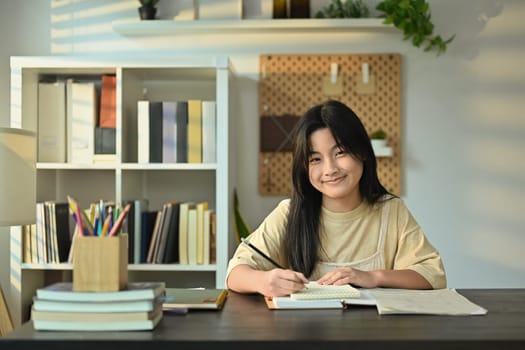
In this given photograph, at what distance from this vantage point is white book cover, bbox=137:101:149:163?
126 inches

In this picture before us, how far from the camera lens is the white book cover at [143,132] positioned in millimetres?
3203

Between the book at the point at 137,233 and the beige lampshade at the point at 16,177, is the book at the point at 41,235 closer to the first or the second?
the book at the point at 137,233

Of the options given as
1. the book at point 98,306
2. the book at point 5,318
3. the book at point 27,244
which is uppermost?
the book at point 98,306

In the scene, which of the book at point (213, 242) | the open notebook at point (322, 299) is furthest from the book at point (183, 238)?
the open notebook at point (322, 299)

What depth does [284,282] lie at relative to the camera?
1620 mm

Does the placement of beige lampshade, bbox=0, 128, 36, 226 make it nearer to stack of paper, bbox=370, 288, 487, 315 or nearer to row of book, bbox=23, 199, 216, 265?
row of book, bbox=23, 199, 216, 265

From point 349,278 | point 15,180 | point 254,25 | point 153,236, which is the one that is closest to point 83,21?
point 254,25

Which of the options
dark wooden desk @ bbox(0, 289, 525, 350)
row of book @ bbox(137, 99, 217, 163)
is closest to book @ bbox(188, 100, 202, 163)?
row of book @ bbox(137, 99, 217, 163)

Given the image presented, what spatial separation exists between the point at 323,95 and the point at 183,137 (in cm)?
79

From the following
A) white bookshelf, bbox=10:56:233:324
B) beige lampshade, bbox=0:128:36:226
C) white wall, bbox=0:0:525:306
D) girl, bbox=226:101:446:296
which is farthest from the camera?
white wall, bbox=0:0:525:306

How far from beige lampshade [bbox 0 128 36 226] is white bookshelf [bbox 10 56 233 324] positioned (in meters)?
0.54

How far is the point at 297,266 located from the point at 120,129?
1.47 meters

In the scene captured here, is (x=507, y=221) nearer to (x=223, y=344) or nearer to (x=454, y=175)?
(x=454, y=175)

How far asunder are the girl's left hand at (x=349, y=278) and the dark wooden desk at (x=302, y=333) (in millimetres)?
237
